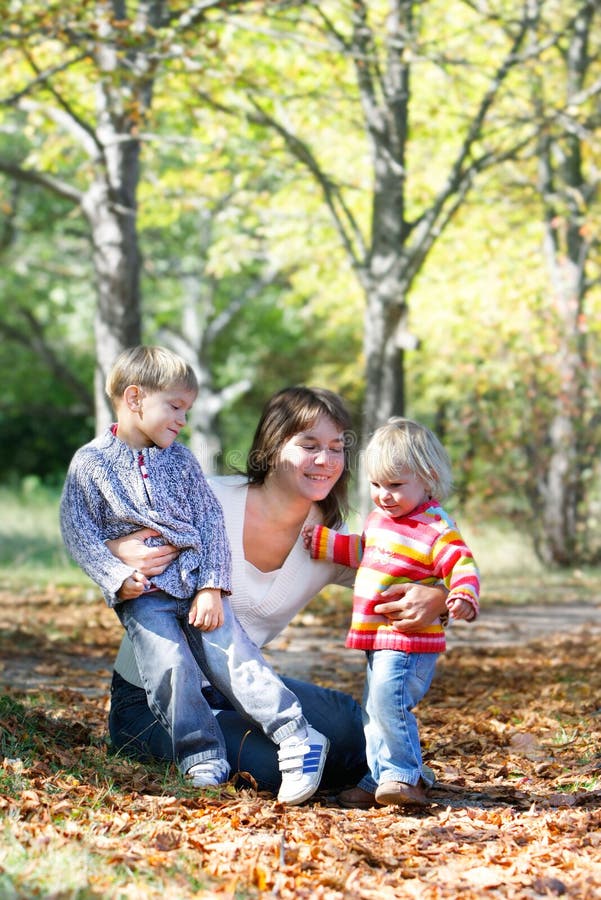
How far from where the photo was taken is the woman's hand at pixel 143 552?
380cm

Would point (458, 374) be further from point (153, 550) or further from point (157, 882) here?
point (157, 882)

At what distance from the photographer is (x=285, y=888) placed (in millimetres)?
2902

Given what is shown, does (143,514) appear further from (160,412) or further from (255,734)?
(255,734)

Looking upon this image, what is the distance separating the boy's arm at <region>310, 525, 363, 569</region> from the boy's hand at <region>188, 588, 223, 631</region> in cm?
48

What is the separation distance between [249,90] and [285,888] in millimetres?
7518

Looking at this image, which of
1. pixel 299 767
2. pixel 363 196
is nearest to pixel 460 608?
pixel 299 767

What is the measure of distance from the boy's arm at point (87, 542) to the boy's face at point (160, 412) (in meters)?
0.28

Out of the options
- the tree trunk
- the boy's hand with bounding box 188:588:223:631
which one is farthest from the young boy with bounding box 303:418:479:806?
the tree trunk

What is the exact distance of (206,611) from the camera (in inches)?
149

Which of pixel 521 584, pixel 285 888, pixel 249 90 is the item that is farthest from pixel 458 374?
pixel 285 888

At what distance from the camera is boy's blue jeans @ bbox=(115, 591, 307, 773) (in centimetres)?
375

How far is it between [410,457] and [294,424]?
527mm

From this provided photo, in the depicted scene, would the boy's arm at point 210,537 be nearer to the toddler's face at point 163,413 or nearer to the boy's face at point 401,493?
the toddler's face at point 163,413

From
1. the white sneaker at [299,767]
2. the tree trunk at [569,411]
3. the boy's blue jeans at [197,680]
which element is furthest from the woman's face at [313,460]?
the tree trunk at [569,411]
